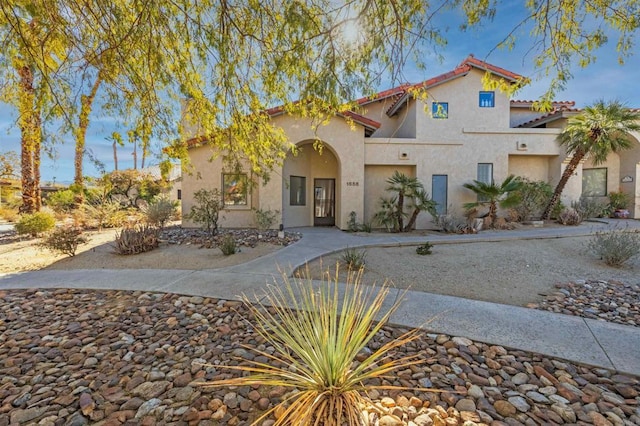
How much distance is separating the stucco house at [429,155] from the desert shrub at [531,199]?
1.18 meters

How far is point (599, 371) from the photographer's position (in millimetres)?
3168

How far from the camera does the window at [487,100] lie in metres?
14.8

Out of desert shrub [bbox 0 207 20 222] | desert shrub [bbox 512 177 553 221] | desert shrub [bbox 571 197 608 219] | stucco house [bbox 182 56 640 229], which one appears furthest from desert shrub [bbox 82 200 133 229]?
desert shrub [bbox 571 197 608 219]

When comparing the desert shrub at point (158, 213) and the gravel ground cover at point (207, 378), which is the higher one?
the desert shrub at point (158, 213)

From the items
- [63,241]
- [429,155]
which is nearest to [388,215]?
[429,155]

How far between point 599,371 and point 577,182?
16.4m

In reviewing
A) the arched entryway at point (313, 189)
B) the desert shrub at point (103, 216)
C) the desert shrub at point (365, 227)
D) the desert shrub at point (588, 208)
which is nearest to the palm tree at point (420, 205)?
the desert shrub at point (365, 227)

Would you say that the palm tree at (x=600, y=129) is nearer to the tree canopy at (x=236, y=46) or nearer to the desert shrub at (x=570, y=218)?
the desert shrub at (x=570, y=218)

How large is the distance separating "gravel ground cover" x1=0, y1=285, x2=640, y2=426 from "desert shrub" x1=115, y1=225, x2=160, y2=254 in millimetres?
4299

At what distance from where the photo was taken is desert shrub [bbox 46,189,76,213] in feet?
52.5

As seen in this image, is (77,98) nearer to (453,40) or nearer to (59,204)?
(453,40)

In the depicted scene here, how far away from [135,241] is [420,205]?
11.0 meters

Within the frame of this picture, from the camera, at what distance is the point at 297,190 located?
15836 mm

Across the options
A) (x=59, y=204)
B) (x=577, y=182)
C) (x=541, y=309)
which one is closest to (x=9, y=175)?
(x=59, y=204)
